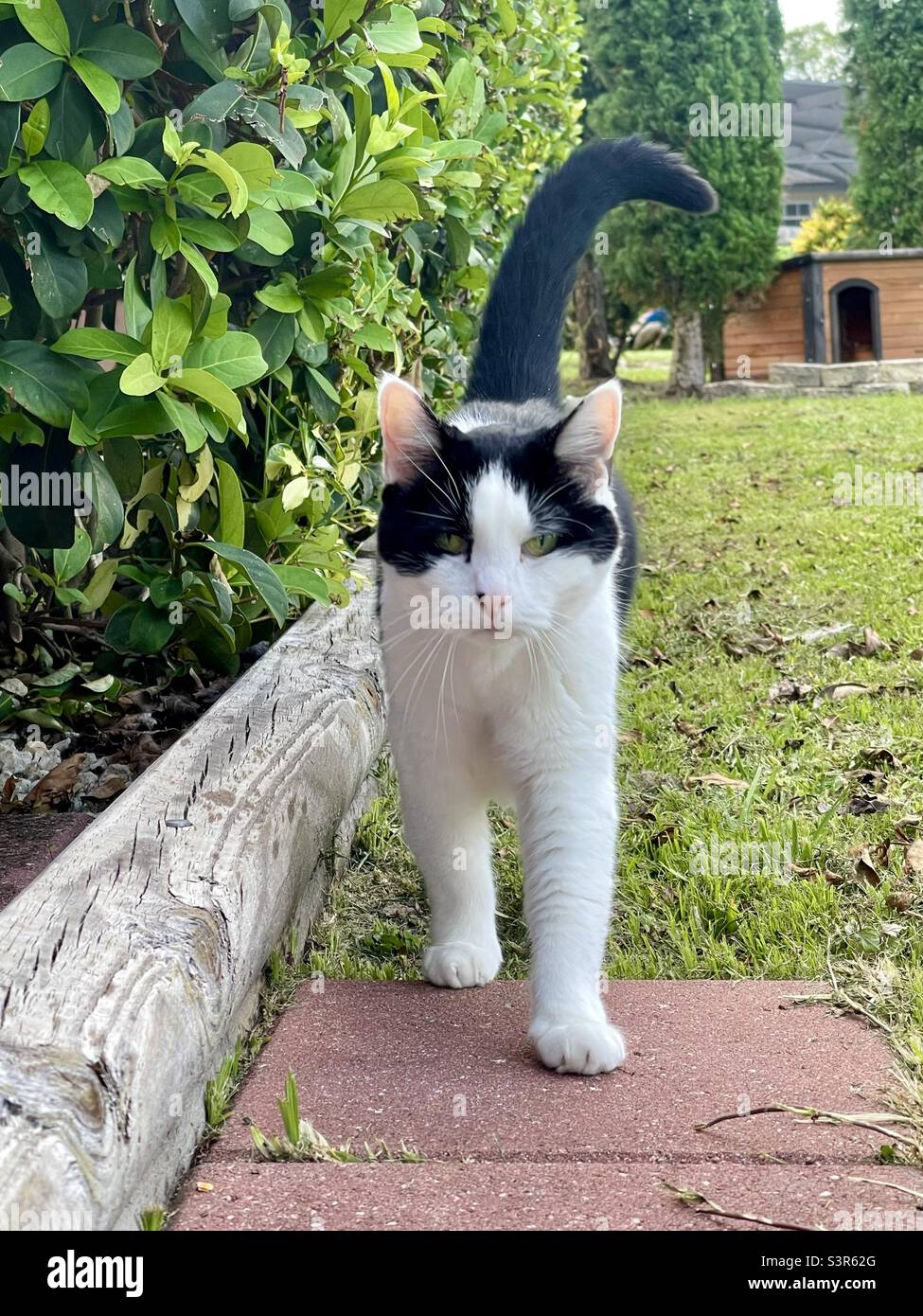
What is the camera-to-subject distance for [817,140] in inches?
1259

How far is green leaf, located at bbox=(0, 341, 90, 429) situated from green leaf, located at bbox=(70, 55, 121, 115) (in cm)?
41

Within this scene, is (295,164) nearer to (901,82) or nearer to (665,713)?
(665,713)

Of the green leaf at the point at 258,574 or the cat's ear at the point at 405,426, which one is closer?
the cat's ear at the point at 405,426

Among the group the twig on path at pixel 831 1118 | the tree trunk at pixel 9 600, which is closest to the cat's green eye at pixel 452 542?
the twig on path at pixel 831 1118

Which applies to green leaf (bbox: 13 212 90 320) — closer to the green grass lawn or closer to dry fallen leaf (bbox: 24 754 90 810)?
dry fallen leaf (bbox: 24 754 90 810)

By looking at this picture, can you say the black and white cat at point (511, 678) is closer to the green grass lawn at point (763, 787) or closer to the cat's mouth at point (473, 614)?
the cat's mouth at point (473, 614)

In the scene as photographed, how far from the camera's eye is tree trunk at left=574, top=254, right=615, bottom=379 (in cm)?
1515

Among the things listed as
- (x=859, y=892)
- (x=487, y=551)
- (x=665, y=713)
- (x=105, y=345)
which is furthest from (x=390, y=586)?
(x=665, y=713)

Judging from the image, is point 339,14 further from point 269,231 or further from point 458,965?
point 458,965

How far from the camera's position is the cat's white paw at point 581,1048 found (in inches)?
74.8

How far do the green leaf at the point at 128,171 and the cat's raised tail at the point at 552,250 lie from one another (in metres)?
1.20

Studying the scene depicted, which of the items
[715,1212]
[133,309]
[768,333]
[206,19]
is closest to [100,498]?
[133,309]

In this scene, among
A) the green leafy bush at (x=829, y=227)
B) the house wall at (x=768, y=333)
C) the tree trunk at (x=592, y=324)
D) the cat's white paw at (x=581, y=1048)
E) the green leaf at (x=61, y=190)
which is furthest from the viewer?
Result: the green leafy bush at (x=829, y=227)

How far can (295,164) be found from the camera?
237 centimetres
